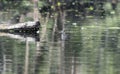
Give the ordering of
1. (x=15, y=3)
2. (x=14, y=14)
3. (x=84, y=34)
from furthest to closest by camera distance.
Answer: (x=15, y=3) < (x=14, y=14) < (x=84, y=34)

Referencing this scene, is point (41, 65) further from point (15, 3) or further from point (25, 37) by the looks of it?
point (15, 3)

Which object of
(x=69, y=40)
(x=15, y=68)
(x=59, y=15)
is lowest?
(x=15, y=68)

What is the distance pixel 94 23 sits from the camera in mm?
5012

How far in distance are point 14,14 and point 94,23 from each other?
4.35 feet

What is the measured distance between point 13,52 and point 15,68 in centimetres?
24

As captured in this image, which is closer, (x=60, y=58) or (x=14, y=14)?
(x=60, y=58)

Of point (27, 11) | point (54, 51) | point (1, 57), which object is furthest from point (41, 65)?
point (27, 11)

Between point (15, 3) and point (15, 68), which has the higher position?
point (15, 3)

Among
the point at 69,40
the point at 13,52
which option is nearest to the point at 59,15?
the point at 69,40

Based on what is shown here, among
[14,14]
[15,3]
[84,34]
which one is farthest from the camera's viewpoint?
[15,3]

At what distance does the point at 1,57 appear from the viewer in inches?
206

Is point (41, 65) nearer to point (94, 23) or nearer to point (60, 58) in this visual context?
point (60, 58)

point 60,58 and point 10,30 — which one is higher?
point 10,30

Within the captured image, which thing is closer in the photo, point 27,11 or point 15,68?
point 15,68
